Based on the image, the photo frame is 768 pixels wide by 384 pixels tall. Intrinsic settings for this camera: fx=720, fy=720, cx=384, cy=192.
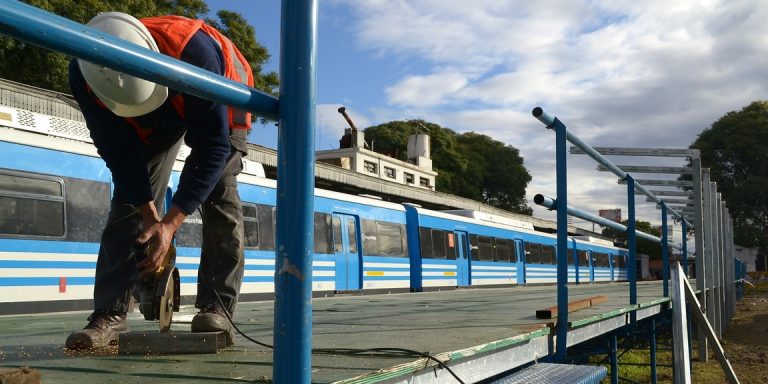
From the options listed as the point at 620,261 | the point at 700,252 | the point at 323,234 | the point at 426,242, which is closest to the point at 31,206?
the point at 323,234

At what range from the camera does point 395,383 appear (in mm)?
1968

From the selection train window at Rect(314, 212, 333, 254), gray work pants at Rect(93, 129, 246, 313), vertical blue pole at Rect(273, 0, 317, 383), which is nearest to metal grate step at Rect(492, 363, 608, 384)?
gray work pants at Rect(93, 129, 246, 313)

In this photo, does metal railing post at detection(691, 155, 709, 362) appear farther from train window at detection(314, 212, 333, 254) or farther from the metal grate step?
the metal grate step

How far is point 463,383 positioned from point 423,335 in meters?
0.97

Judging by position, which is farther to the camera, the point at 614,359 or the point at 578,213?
the point at 614,359

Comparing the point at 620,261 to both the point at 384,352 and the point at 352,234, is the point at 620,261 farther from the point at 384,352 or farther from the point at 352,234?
the point at 384,352

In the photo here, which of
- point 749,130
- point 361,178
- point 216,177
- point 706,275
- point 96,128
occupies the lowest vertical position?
point 706,275

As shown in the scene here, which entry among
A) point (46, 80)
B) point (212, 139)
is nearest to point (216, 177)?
point (212, 139)

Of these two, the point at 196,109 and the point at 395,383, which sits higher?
the point at 196,109

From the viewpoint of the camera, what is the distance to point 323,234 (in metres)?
14.0

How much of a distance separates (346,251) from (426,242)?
12.1ft

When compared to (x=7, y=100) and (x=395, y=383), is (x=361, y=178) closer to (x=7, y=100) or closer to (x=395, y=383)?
(x=7, y=100)

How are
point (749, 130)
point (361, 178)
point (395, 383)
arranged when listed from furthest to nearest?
point (749, 130)
point (361, 178)
point (395, 383)

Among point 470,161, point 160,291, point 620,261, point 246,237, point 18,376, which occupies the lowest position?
point 620,261
